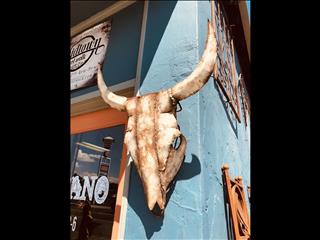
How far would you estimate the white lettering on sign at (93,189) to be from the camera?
2004 mm

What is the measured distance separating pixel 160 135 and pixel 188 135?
30 cm

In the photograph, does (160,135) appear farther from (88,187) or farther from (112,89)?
(112,89)

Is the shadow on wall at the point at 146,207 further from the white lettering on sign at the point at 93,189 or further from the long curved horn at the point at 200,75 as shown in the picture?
the long curved horn at the point at 200,75

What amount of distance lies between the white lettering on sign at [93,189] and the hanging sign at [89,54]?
3.83ft

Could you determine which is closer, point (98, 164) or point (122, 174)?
point (122, 174)

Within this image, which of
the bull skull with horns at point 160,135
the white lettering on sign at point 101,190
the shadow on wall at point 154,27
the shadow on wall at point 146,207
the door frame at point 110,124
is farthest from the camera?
the shadow on wall at point 154,27

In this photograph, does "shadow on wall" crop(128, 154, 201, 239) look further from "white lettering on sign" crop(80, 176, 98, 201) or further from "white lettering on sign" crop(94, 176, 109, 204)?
"white lettering on sign" crop(80, 176, 98, 201)

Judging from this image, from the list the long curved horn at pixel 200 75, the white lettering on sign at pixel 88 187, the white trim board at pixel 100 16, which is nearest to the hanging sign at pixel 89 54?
the white trim board at pixel 100 16

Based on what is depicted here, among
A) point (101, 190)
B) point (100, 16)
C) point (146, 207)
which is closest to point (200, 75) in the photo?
point (146, 207)

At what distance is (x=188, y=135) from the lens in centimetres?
179

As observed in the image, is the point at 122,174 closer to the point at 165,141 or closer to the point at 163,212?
the point at 163,212
